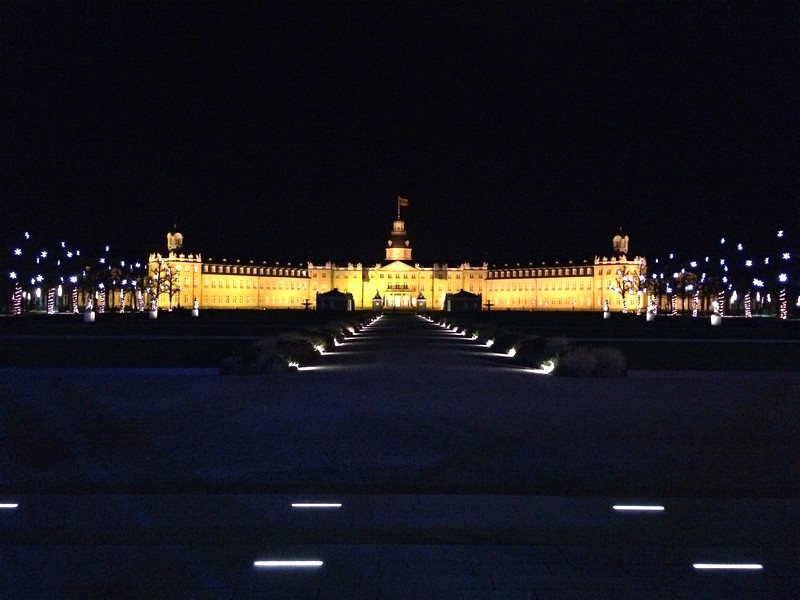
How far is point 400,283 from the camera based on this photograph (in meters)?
192

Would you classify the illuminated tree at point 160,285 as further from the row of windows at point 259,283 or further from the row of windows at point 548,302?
the row of windows at point 548,302

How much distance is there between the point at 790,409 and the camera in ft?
54.2

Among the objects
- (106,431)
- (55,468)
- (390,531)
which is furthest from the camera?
(106,431)

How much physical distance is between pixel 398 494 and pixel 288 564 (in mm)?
2536

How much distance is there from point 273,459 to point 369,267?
612ft

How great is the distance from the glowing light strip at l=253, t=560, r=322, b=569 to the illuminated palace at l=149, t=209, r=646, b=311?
494 ft

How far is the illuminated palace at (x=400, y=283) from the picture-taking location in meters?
172

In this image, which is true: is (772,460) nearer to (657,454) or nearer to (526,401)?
(657,454)

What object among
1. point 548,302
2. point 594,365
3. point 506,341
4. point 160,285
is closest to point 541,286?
point 548,302

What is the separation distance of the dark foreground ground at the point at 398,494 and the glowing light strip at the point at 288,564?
0.10m

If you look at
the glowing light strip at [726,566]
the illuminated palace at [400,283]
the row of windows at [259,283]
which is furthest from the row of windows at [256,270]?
the glowing light strip at [726,566]

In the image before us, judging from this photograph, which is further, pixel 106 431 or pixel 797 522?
pixel 106 431

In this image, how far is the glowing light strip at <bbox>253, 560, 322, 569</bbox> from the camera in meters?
6.91

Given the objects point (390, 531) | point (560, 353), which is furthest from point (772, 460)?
point (560, 353)
